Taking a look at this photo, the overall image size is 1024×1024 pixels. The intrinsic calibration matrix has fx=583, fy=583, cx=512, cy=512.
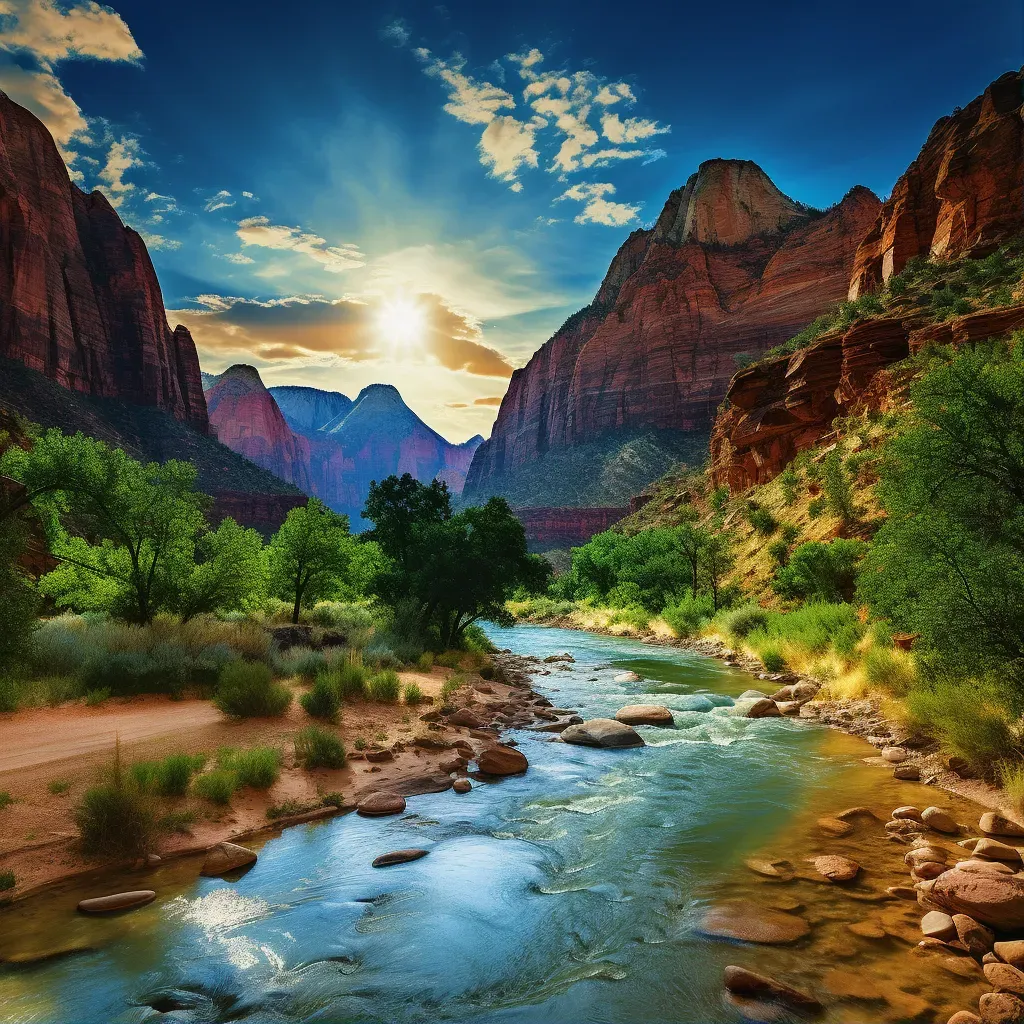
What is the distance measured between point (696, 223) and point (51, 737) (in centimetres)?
13381

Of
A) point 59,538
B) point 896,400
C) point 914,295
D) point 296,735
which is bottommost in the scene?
point 296,735

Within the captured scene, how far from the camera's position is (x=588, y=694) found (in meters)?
18.2

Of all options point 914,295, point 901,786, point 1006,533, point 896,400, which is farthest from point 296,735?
point 914,295

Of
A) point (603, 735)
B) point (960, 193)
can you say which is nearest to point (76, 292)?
point (603, 735)

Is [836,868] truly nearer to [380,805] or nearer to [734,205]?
[380,805]

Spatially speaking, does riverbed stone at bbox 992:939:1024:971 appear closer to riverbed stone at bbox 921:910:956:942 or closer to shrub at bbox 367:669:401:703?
riverbed stone at bbox 921:910:956:942

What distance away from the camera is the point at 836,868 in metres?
6.19

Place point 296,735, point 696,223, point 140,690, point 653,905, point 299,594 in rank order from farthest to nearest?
point 696,223
point 299,594
point 140,690
point 296,735
point 653,905

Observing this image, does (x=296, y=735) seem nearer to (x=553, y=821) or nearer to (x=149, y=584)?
(x=553, y=821)

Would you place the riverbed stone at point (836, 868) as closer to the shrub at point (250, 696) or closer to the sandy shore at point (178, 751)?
the sandy shore at point (178, 751)

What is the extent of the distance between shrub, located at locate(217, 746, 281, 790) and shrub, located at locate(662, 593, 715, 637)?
83.8 ft

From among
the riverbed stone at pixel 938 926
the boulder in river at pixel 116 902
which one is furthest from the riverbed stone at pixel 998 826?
the boulder in river at pixel 116 902

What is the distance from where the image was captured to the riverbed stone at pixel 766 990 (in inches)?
166

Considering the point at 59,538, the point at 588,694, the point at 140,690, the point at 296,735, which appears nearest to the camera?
the point at 296,735
